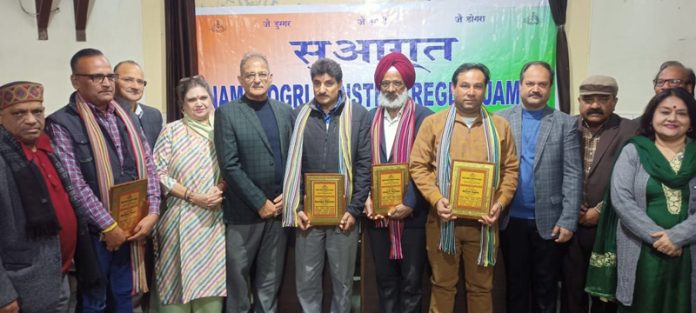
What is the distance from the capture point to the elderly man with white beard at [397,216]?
241 cm

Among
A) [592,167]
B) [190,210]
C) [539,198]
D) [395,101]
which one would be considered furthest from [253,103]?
[592,167]

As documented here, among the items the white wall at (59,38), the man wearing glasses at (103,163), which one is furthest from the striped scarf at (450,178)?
the white wall at (59,38)

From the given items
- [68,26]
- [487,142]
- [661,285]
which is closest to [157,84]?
[68,26]

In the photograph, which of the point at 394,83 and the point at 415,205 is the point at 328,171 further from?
the point at 394,83

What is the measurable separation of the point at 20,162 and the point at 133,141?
568 millimetres

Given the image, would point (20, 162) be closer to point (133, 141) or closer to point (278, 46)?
point (133, 141)

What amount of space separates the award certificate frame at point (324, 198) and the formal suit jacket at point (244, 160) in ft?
0.76

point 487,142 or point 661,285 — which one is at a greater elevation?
point 487,142

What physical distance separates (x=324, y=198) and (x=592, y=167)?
4.97 feet

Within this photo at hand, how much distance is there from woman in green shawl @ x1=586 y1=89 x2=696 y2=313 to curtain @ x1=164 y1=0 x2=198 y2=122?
3.34 meters

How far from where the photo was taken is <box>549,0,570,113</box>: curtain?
12.2ft

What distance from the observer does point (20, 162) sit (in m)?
1.80

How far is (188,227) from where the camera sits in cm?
244

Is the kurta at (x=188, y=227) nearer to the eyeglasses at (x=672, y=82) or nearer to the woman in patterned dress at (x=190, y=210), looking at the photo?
the woman in patterned dress at (x=190, y=210)
